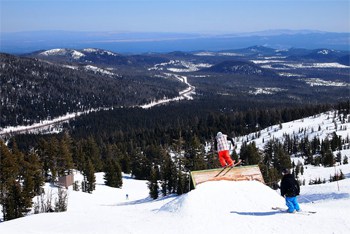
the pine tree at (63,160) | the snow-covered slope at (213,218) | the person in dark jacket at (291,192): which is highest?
the person in dark jacket at (291,192)

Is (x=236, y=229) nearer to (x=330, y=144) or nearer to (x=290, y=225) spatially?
(x=290, y=225)

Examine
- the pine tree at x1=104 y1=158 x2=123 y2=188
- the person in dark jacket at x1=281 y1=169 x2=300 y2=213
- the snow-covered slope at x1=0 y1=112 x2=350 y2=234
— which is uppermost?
the person in dark jacket at x1=281 y1=169 x2=300 y2=213

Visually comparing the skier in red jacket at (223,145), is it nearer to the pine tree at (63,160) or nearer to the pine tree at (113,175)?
the pine tree at (63,160)

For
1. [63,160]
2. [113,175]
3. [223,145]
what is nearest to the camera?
[223,145]

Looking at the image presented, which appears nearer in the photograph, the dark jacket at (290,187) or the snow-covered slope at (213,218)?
the snow-covered slope at (213,218)

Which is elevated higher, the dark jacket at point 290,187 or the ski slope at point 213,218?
the dark jacket at point 290,187

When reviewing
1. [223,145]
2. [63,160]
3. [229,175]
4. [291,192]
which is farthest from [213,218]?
[63,160]

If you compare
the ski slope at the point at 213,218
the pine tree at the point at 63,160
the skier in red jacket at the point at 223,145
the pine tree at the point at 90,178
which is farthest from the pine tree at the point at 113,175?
the skier in red jacket at the point at 223,145

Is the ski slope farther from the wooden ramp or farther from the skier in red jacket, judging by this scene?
the skier in red jacket

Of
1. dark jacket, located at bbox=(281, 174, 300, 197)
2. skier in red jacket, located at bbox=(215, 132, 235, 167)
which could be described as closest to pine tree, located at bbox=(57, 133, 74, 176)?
skier in red jacket, located at bbox=(215, 132, 235, 167)

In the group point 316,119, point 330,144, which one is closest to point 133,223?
point 330,144

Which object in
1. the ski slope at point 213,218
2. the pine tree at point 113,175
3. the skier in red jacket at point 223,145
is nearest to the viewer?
the ski slope at point 213,218

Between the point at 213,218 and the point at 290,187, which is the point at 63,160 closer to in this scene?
the point at 213,218

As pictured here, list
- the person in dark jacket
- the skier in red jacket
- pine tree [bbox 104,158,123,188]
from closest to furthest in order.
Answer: the person in dark jacket
the skier in red jacket
pine tree [bbox 104,158,123,188]
